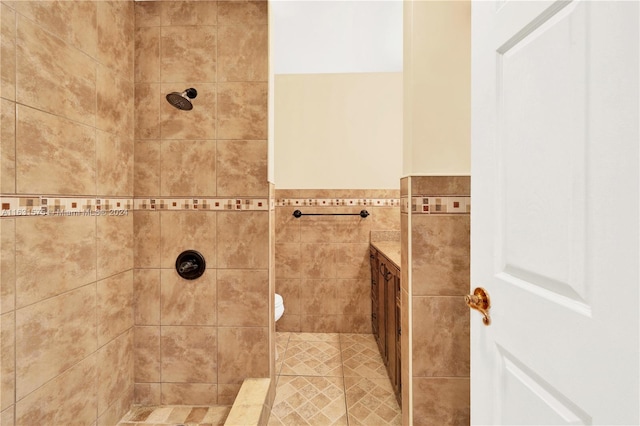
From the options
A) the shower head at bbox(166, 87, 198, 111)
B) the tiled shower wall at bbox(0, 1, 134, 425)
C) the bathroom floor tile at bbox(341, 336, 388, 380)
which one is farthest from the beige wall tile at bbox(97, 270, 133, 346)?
the bathroom floor tile at bbox(341, 336, 388, 380)

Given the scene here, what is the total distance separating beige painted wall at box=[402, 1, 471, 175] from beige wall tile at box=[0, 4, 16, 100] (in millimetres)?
1581

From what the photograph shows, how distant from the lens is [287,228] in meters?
2.97

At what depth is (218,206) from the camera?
1728mm

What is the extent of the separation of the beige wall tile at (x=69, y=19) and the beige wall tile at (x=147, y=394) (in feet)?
5.98

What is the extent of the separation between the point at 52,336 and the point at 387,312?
1860mm

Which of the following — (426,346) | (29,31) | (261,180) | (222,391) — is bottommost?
(222,391)

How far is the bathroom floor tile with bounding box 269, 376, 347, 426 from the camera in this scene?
5.67ft

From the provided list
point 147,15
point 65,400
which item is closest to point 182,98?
point 147,15

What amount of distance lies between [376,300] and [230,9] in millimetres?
2403

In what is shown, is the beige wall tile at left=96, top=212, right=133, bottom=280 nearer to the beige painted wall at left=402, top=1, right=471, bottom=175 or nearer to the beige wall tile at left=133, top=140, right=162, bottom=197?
the beige wall tile at left=133, top=140, right=162, bottom=197
